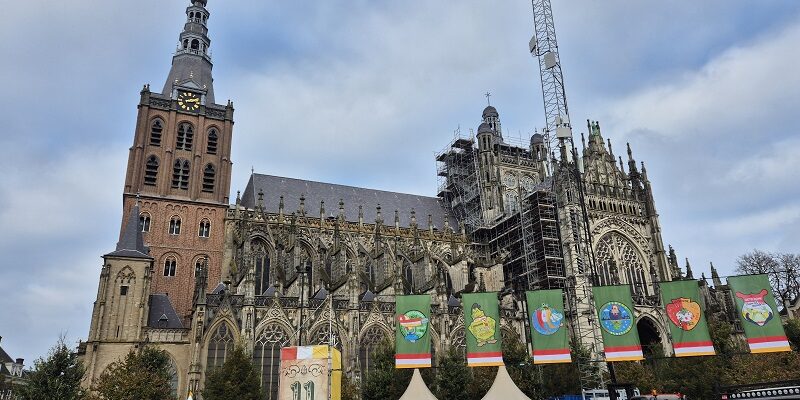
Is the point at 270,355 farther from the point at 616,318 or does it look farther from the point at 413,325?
the point at 616,318

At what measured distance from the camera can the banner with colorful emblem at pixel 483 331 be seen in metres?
25.4

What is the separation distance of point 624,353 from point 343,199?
113ft

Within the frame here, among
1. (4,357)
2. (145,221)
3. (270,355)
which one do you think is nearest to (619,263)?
(270,355)

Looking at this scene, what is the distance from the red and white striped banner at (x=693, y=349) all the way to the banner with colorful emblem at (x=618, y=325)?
1531mm

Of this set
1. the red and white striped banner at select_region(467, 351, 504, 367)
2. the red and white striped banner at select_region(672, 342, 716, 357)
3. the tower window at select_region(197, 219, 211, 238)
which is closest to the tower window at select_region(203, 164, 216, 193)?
the tower window at select_region(197, 219, 211, 238)

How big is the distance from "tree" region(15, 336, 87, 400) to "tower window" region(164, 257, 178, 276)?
1433 centimetres

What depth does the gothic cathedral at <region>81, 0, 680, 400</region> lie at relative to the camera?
3441cm

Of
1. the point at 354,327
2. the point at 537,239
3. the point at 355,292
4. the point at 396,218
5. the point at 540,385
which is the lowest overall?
the point at 540,385

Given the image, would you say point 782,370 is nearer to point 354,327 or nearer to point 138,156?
point 354,327

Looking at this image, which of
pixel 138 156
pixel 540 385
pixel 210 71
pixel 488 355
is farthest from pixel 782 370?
pixel 210 71

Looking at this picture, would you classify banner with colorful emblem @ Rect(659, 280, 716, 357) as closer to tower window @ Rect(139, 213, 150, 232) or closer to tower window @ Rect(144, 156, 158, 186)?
tower window @ Rect(139, 213, 150, 232)

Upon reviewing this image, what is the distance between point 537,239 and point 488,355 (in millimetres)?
22935

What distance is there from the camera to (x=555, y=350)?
24.5 meters

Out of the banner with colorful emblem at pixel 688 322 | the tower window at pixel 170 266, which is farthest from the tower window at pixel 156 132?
the banner with colorful emblem at pixel 688 322
